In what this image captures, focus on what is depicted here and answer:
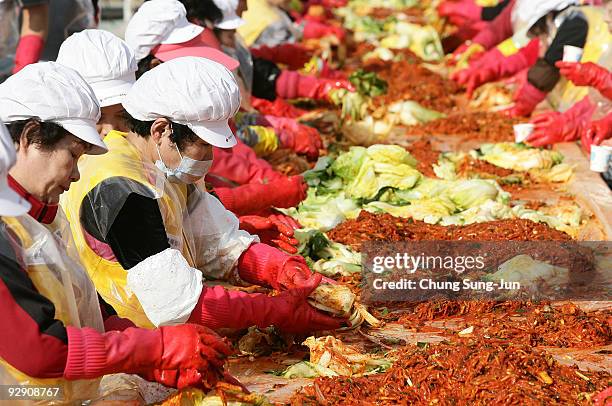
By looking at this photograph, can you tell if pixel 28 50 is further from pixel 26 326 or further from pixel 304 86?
pixel 26 326

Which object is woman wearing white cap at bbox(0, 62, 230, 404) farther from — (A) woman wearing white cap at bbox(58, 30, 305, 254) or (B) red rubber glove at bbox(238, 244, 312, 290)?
(B) red rubber glove at bbox(238, 244, 312, 290)

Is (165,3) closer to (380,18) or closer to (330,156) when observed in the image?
(330,156)

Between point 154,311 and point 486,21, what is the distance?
9773mm

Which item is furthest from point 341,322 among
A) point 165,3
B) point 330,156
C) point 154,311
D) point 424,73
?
point 424,73

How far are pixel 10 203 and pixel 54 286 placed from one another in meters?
0.49

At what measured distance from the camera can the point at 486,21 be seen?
42.0ft

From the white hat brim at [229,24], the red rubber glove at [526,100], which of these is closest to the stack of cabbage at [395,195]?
the white hat brim at [229,24]

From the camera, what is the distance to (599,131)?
738 centimetres


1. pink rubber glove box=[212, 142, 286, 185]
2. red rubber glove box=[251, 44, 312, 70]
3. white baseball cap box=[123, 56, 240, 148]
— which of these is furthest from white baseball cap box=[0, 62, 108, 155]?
red rubber glove box=[251, 44, 312, 70]

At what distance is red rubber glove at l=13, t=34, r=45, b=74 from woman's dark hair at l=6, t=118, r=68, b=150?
3783 mm

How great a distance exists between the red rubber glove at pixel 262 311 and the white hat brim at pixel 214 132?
0.65m

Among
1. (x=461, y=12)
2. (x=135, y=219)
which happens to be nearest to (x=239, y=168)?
(x=135, y=219)

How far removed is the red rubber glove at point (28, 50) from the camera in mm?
6980

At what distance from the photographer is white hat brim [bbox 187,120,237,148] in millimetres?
4316
